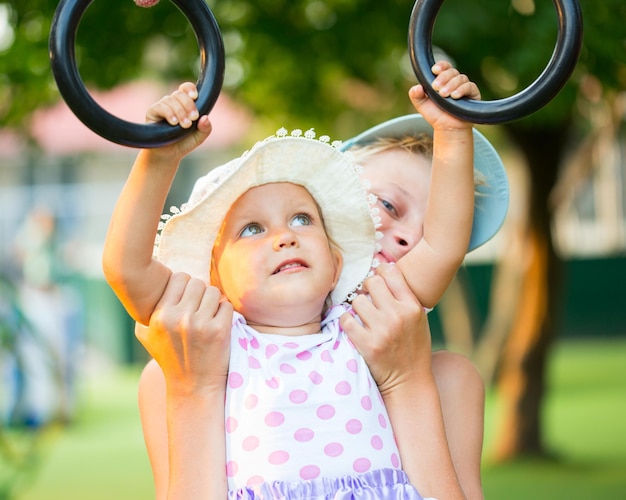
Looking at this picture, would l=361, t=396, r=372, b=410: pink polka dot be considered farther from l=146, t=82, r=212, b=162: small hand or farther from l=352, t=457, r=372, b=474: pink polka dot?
l=146, t=82, r=212, b=162: small hand

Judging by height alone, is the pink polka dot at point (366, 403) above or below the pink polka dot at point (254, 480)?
above

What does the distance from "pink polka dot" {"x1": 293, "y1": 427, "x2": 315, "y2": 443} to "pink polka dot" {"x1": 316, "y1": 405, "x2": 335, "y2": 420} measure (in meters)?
0.04

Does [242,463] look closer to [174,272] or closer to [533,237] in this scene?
[174,272]

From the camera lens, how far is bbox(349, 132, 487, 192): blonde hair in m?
2.22

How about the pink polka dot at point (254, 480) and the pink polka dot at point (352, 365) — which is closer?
the pink polka dot at point (254, 480)

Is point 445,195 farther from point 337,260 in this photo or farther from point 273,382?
point 273,382

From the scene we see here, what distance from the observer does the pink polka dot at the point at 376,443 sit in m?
1.73

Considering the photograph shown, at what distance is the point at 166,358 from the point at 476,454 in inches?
26.7

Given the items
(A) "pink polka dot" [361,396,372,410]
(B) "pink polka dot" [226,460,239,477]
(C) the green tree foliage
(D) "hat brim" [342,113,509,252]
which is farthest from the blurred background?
(B) "pink polka dot" [226,460,239,477]

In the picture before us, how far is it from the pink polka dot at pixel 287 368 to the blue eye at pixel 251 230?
274mm

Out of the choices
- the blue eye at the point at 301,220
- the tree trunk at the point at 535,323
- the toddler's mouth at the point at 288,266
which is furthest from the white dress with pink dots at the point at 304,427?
the tree trunk at the point at 535,323

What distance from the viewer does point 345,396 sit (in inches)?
68.8

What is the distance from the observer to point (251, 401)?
1.72 m

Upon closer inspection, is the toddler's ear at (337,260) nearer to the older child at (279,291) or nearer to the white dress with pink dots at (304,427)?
the older child at (279,291)
